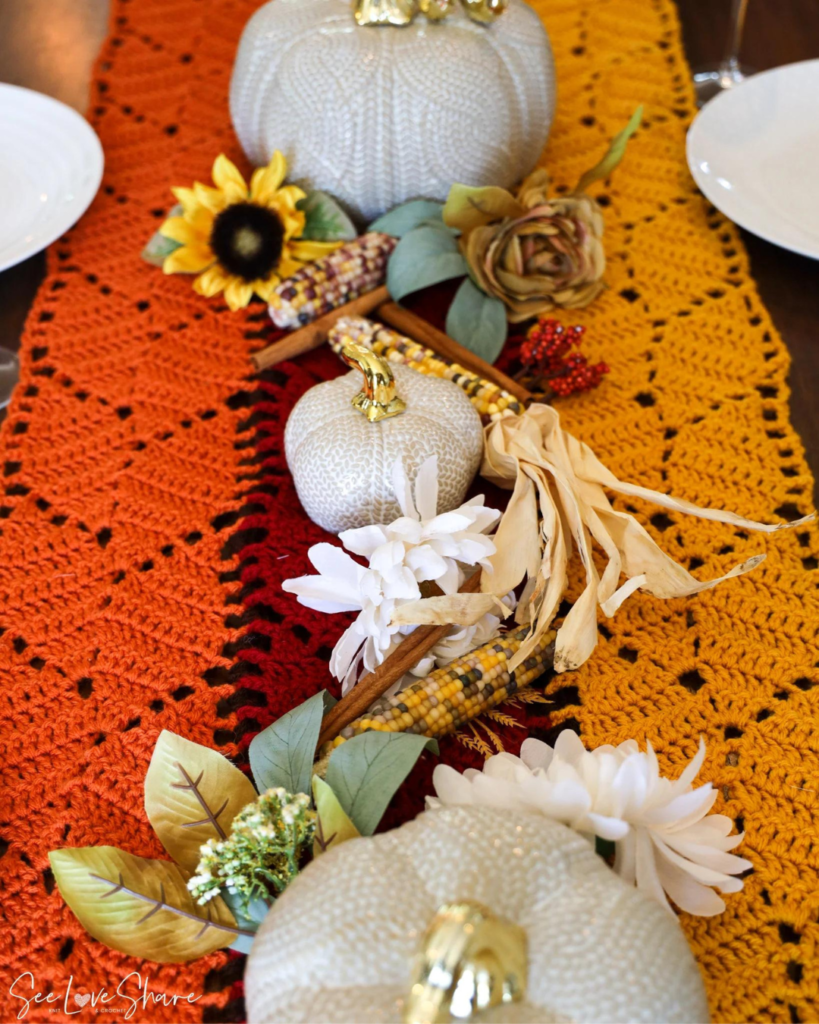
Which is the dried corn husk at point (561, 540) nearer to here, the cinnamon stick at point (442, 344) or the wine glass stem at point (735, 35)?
the cinnamon stick at point (442, 344)

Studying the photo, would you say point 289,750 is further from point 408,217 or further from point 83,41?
point 83,41

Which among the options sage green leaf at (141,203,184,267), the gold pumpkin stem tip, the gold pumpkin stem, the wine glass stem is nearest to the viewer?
the gold pumpkin stem tip

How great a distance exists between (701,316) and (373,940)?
0.58 meters

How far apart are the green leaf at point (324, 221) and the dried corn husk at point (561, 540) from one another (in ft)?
0.85

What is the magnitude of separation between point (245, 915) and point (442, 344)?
0.44 meters

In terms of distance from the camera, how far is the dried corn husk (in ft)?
1.69

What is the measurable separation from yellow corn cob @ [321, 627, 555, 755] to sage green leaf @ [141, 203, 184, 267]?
47cm

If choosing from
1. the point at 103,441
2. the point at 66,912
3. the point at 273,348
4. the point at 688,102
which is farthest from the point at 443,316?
the point at 66,912

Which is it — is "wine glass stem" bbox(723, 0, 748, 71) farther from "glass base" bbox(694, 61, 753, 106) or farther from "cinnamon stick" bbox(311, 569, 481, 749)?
"cinnamon stick" bbox(311, 569, 481, 749)

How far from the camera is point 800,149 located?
0.81m

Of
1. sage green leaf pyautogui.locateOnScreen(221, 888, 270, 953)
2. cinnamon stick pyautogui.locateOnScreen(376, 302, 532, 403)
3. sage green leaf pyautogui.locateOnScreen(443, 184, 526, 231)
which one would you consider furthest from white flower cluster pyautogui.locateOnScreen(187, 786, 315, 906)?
sage green leaf pyautogui.locateOnScreen(443, 184, 526, 231)

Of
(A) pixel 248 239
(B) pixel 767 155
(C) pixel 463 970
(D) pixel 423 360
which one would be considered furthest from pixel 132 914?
(B) pixel 767 155

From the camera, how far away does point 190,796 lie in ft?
1.47

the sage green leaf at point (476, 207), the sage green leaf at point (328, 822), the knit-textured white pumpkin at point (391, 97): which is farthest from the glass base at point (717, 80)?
the sage green leaf at point (328, 822)
